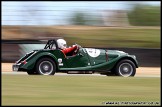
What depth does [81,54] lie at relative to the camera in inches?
545

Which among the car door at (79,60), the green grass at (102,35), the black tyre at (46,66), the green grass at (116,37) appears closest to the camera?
the black tyre at (46,66)

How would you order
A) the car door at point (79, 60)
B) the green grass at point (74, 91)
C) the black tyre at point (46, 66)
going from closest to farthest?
the green grass at point (74, 91)
the black tyre at point (46, 66)
the car door at point (79, 60)

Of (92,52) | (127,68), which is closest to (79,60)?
(92,52)

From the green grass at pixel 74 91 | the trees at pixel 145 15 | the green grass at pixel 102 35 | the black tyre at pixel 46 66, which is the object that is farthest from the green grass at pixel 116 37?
the green grass at pixel 74 91

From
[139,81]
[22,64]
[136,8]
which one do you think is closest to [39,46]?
[22,64]

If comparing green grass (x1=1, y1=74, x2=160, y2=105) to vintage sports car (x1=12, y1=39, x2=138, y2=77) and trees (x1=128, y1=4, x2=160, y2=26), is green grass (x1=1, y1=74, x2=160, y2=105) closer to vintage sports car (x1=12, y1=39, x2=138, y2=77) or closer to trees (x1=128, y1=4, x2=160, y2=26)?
vintage sports car (x1=12, y1=39, x2=138, y2=77)

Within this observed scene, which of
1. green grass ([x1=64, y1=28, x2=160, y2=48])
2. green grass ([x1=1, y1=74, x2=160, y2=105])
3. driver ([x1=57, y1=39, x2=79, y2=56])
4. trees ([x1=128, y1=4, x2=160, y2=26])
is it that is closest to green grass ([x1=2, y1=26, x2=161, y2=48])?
green grass ([x1=64, y1=28, x2=160, y2=48])

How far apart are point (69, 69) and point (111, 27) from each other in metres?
14.4

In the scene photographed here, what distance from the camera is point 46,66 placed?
13734 mm

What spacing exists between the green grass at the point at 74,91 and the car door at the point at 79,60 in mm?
1454

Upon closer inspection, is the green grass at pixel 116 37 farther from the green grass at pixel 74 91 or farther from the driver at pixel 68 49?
the green grass at pixel 74 91

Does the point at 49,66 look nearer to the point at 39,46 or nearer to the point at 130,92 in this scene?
the point at 130,92

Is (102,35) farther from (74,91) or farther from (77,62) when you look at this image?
(74,91)

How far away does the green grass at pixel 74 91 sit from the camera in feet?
28.5
